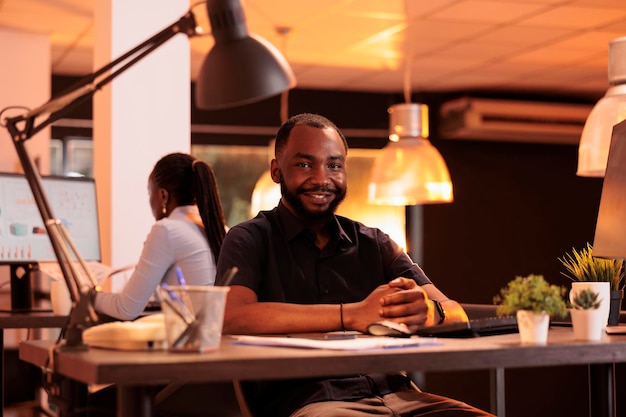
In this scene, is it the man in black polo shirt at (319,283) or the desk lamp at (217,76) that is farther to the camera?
the man in black polo shirt at (319,283)

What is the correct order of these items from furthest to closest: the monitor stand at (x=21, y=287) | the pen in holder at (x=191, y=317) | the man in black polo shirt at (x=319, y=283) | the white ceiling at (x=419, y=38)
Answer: the white ceiling at (x=419, y=38) < the monitor stand at (x=21, y=287) < the man in black polo shirt at (x=319, y=283) < the pen in holder at (x=191, y=317)

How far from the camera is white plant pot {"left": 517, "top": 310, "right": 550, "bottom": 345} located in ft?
5.99

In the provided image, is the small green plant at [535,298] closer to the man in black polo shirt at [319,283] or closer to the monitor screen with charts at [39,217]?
the man in black polo shirt at [319,283]

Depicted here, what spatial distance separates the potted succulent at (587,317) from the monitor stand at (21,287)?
8.99ft

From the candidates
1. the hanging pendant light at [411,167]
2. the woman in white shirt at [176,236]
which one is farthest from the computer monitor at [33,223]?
the hanging pendant light at [411,167]

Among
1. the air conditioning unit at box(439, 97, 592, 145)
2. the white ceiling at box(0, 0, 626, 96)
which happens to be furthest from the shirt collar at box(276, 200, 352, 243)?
the air conditioning unit at box(439, 97, 592, 145)

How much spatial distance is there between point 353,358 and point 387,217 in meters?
7.85

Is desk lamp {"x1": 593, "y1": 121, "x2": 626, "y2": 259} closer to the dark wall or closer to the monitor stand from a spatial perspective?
the monitor stand

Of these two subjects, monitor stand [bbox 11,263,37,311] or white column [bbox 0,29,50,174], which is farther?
white column [bbox 0,29,50,174]

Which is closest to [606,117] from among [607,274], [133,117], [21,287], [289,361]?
[607,274]

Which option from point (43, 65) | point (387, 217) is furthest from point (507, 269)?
point (43, 65)

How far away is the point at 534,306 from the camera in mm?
1828

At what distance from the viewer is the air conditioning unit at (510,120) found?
885cm

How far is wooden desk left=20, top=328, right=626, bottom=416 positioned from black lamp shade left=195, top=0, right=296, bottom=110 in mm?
469
